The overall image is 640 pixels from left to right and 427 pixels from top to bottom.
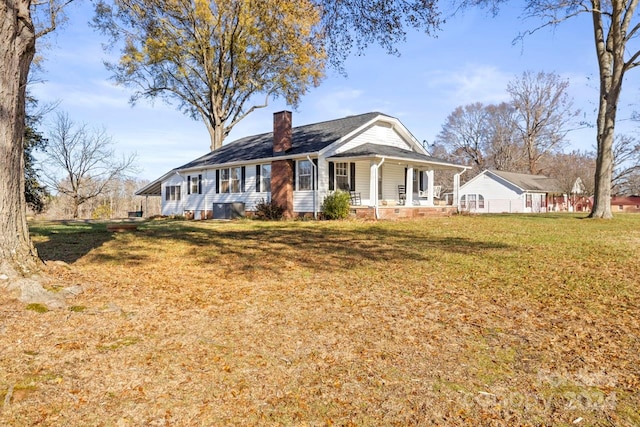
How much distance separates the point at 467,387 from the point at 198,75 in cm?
2738

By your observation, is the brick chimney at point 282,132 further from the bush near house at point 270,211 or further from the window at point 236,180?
the window at point 236,180

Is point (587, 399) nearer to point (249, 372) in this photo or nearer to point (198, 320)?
point (249, 372)

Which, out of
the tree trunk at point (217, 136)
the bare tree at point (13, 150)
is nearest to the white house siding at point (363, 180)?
the tree trunk at point (217, 136)

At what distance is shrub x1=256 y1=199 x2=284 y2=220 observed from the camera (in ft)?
63.0

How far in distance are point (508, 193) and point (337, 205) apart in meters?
28.0

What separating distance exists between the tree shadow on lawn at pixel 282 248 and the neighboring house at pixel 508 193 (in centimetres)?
2903

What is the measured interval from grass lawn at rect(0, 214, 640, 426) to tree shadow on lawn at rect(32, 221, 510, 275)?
0.37m

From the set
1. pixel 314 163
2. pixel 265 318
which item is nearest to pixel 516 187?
pixel 314 163

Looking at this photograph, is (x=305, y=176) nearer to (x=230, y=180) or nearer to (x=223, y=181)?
(x=230, y=180)

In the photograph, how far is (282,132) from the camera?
774 inches

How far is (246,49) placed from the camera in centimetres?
2500

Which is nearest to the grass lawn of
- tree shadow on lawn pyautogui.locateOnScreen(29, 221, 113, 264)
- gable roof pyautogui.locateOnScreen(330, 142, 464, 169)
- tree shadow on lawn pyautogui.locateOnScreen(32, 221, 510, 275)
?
tree shadow on lawn pyautogui.locateOnScreen(32, 221, 510, 275)

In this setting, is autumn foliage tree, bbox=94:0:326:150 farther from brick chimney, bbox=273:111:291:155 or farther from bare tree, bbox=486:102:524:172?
bare tree, bbox=486:102:524:172

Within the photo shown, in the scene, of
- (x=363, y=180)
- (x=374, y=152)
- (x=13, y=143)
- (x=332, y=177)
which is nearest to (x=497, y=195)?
(x=363, y=180)
